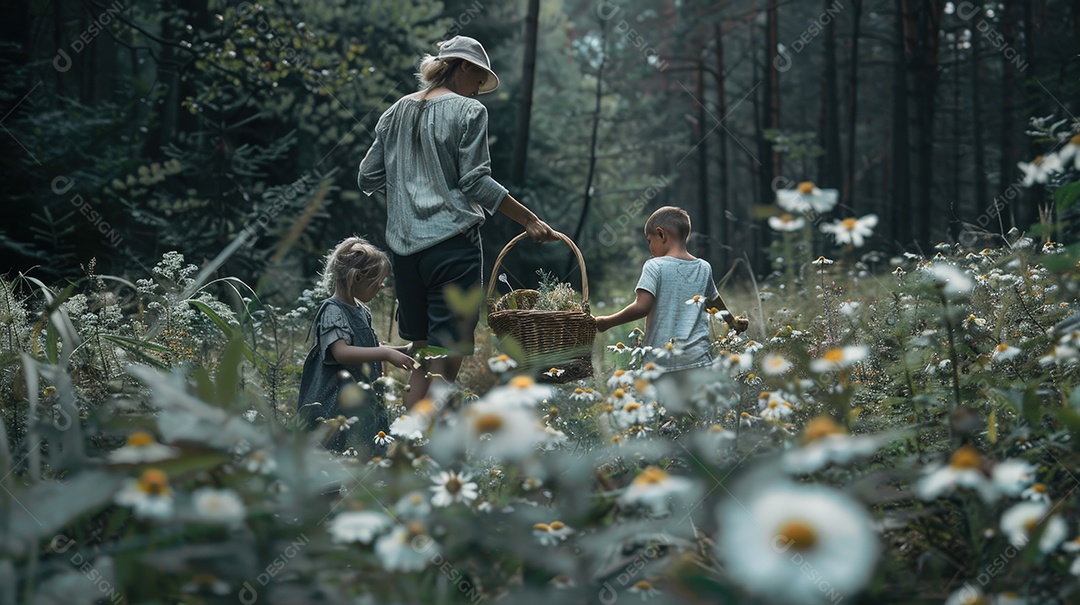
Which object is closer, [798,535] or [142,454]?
[798,535]

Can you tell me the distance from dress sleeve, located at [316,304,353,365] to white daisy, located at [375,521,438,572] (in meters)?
2.61

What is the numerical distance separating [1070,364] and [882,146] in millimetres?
26537

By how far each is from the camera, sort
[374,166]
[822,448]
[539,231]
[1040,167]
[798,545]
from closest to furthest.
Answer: [798,545]
[822,448]
[1040,167]
[539,231]
[374,166]

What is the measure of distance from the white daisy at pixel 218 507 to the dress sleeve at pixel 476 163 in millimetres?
2866

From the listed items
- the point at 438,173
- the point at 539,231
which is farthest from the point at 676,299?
the point at 438,173

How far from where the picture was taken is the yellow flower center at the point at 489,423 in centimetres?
124

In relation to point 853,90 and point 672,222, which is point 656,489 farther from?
point 853,90

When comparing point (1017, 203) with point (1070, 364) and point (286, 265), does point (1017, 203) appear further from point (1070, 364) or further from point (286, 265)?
point (1070, 364)

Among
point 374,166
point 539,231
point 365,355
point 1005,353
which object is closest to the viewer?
point 1005,353

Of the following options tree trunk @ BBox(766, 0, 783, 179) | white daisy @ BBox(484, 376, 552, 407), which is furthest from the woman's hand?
tree trunk @ BBox(766, 0, 783, 179)

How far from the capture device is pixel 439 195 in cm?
404

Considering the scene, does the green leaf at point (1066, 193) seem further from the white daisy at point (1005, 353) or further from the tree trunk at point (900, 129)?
the tree trunk at point (900, 129)

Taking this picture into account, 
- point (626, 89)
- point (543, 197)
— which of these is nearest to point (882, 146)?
point (626, 89)

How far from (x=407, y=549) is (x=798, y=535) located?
1.79 feet
